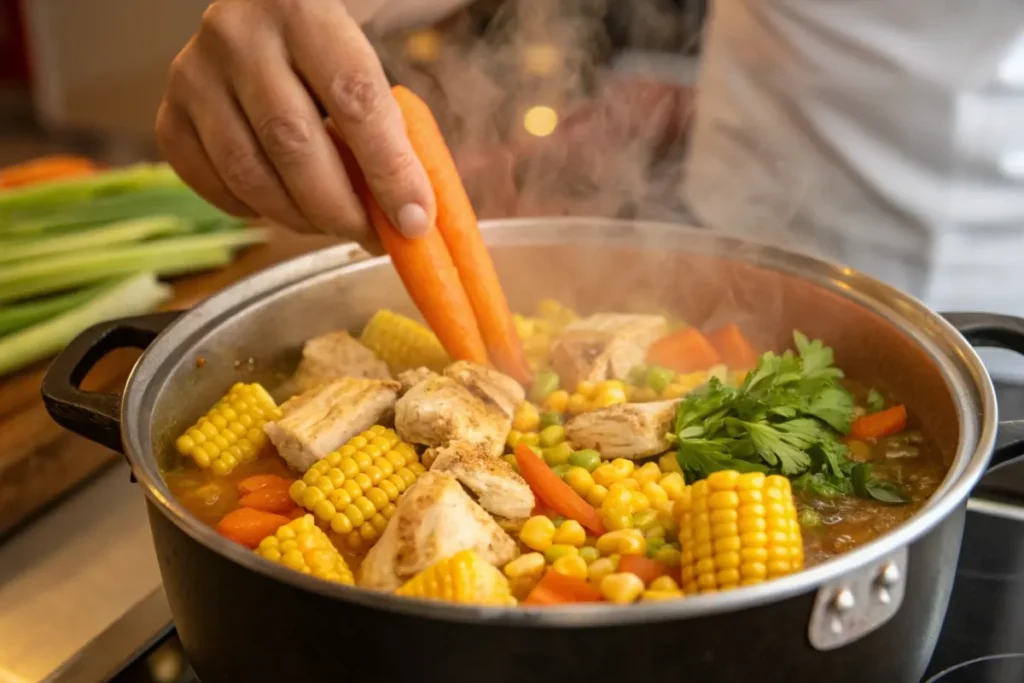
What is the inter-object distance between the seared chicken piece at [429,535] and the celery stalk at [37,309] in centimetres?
143

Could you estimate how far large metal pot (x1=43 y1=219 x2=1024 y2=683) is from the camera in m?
0.98

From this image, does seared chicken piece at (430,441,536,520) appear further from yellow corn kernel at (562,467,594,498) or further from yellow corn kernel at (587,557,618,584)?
yellow corn kernel at (587,557,618,584)

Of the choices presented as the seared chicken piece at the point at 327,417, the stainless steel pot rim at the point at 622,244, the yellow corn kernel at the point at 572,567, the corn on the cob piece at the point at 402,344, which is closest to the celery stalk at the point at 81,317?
the stainless steel pot rim at the point at 622,244

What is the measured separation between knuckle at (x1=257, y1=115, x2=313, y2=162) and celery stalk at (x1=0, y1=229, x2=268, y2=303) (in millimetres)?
1255

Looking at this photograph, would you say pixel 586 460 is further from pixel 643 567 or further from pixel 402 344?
pixel 402 344

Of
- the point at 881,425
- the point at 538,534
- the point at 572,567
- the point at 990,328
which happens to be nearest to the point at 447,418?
the point at 538,534

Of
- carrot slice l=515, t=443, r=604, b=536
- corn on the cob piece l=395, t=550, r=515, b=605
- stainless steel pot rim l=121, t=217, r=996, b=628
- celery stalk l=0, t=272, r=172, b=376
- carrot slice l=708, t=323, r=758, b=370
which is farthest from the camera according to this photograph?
celery stalk l=0, t=272, r=172, b=376

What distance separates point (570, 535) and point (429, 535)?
243 mm

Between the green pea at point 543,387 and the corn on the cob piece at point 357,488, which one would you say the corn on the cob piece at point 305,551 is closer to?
the corn on the cob piece at point 357,488

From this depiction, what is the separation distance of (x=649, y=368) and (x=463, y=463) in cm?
62

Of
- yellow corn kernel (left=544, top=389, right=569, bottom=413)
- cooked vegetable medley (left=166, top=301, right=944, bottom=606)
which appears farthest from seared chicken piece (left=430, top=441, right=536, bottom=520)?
yellow corn kernel (left=544, top=389, right=569, bottom=413)

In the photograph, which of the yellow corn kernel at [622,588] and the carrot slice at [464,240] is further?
the carrot slice at [464,240]

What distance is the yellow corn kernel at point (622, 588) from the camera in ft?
4.00

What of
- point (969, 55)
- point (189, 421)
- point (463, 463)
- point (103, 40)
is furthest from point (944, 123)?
point (103, 40)
